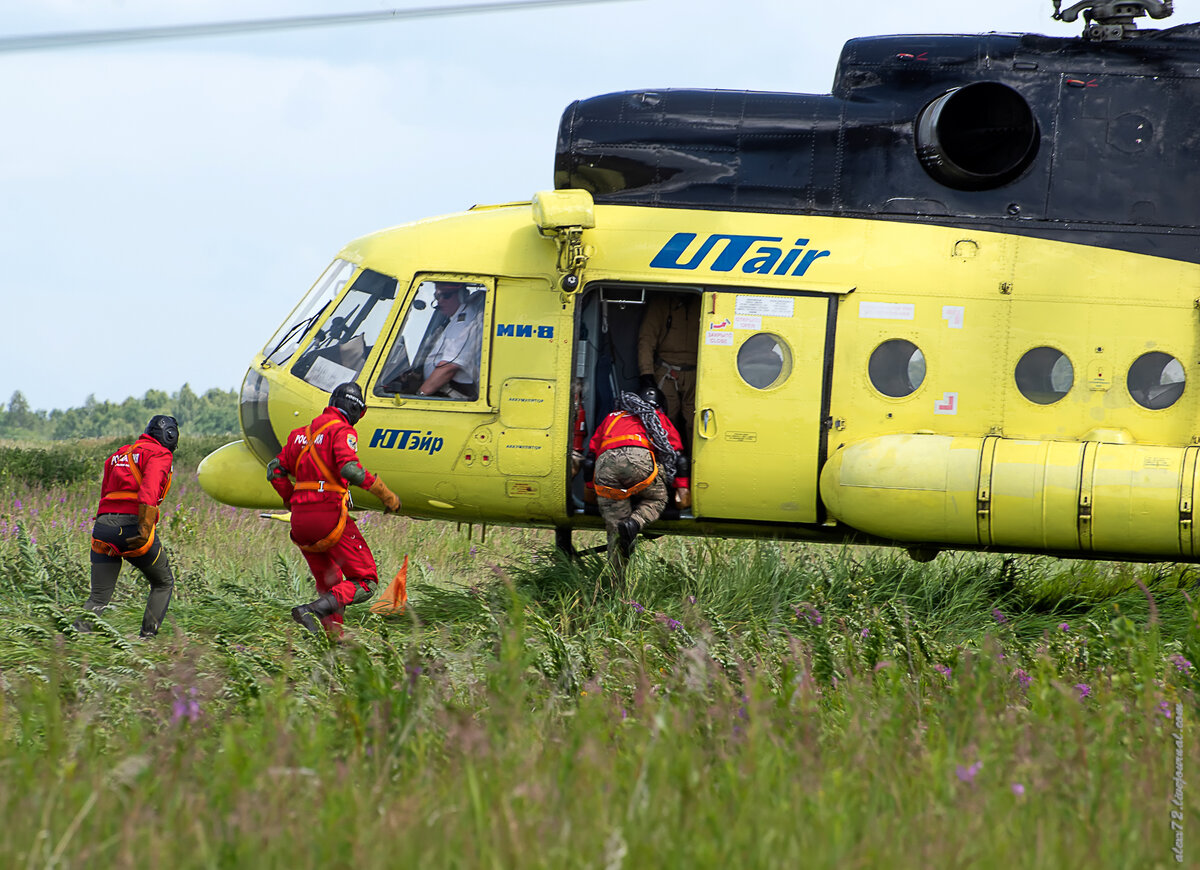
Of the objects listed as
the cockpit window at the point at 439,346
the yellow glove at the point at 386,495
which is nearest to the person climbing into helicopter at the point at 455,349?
the cockpit window at the point at 439,346

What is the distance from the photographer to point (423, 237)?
776 cm

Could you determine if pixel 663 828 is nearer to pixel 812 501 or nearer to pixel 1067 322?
pixel 812 501

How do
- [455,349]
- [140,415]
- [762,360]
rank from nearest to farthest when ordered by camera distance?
[762,360] → [455,349] → [140,415]

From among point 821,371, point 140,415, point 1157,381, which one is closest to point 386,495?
point 821,371

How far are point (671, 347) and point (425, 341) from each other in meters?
1.65

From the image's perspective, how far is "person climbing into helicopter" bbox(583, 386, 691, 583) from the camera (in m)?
7.15

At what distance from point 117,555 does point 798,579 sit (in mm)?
4189

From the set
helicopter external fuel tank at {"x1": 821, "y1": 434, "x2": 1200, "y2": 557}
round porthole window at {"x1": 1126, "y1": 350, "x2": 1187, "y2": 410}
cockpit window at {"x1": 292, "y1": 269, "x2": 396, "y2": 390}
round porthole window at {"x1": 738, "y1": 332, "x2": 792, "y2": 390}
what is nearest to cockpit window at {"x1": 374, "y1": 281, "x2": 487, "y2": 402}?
cockpit window at {"x1": 292, "y1": 269, "x2": 396, "y2": 390}

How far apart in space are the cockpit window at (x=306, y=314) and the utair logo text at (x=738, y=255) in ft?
7.02

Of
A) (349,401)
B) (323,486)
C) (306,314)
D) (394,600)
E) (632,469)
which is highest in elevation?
(306,314)

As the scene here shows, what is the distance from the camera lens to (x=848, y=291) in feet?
23.8

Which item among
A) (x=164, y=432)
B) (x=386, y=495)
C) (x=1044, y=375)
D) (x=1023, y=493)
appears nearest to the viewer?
(x=1023, y=493)

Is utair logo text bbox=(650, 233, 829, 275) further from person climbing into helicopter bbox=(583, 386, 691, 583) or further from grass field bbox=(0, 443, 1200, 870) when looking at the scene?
grass field bbox=(0, 443, 1200, 870)

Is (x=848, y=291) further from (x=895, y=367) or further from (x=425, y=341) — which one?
(x=425, y=341)
